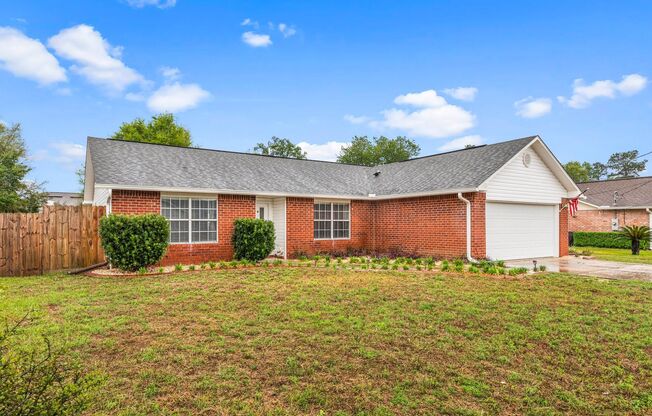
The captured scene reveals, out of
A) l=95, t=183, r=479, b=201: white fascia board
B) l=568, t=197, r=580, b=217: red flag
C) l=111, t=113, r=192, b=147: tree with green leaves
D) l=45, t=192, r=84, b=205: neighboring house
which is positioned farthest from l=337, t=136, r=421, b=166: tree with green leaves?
l=95, t=183, r=479, b=201: white fascia board

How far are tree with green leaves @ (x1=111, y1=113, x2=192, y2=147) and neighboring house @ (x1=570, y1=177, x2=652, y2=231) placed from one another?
33341mm

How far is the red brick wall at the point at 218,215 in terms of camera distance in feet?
40.7

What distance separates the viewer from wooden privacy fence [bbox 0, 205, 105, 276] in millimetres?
11047

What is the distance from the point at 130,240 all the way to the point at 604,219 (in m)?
27.9

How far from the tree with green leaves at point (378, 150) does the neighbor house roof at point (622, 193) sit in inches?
1003

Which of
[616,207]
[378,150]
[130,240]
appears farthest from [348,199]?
[378,150]

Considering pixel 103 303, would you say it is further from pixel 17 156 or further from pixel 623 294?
pixel 17 156

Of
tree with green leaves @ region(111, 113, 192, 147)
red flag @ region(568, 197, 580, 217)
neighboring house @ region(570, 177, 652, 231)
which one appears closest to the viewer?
red flag @ region(568, 197, 580, 217)

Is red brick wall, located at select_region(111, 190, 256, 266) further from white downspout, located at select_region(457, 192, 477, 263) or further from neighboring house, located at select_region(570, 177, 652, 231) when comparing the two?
neighboring house, located at select_region(570, 177, 652, 231)

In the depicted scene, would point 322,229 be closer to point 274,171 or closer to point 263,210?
point 263,210

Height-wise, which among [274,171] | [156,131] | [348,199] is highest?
[156,131]

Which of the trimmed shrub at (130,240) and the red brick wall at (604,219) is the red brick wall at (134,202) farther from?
the red brick wall at (604,219)

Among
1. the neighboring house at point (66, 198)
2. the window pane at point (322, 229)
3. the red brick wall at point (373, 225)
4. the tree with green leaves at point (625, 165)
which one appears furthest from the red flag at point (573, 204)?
the tree with green leaves at point (625, 165)

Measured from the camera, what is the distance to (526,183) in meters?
15.4
